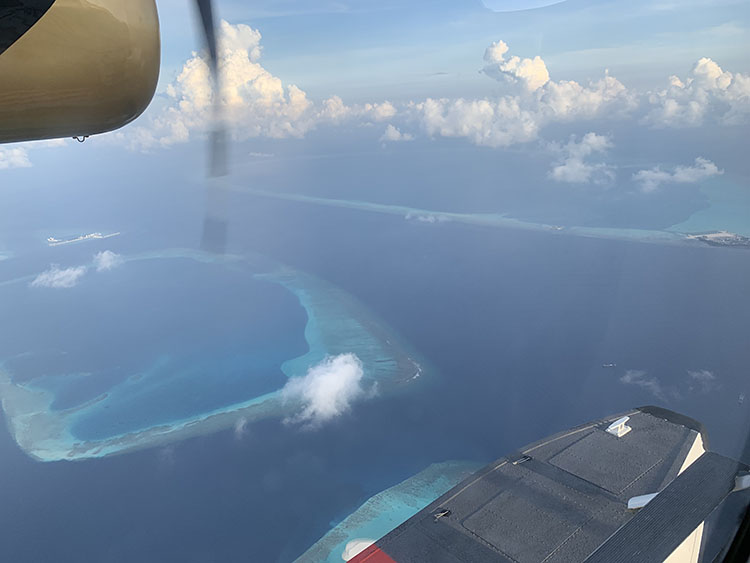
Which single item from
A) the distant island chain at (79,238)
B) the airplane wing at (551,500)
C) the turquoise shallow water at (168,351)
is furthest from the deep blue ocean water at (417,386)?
the airplane wing at (551,500)

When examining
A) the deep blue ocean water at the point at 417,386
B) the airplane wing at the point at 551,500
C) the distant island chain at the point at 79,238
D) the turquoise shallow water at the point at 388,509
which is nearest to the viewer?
the airplane wing at the point at 551,500

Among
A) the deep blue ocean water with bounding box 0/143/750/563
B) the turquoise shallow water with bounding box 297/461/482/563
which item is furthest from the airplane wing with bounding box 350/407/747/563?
the deep blue ocean water with bounding box 0/143/750/563

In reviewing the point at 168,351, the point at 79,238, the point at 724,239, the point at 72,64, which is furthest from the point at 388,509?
the point at 79,238

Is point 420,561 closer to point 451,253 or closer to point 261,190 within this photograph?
point 451,253

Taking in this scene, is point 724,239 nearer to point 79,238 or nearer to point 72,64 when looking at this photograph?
point 72,64

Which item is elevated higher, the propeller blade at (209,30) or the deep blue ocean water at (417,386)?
the propeller blade at (209,30)

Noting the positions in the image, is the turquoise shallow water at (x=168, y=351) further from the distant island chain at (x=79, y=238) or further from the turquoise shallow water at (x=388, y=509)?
the distant island chain at (x=79, y=238)

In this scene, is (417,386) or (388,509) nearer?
(388,509)
